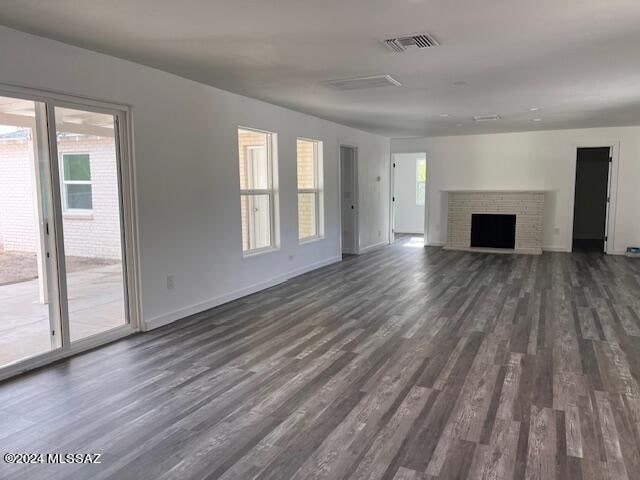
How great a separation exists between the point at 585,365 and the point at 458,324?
1.20 m

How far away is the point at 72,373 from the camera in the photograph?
10.8 ft

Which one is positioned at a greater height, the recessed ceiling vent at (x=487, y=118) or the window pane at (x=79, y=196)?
the recessed ceiling vent at (x=487, y=118)

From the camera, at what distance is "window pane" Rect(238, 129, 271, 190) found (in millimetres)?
5699

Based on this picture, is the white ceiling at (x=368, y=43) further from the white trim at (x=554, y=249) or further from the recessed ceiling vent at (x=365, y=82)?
the white trim at (x=554, y=249)

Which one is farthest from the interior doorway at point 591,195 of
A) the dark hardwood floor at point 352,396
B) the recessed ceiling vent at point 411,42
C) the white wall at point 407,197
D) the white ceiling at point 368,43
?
the recessed ceiling vent at point 411,42

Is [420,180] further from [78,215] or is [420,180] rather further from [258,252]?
[78,215]

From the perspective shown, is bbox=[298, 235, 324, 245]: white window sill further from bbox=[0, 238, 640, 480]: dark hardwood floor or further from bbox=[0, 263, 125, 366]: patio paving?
bbox=[0, 263, 125, 366]: patio paving

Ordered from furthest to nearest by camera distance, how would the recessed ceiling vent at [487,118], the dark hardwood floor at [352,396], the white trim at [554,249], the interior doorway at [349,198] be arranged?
the white trim at [554,249]
the interior doorway at [349,198]
the recessed ceiling vent at [487,118]
the dark hardwood floor at [352,396]

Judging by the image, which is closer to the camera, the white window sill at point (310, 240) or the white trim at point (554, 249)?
the white window sill at point (310, 240)

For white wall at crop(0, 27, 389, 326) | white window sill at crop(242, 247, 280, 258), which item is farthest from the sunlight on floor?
white window sill at crop(242, 247, 280, 258)

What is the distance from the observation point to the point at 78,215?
146 inches

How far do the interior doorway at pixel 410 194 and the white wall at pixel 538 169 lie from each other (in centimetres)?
186

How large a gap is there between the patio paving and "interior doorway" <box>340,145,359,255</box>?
535 centimetres

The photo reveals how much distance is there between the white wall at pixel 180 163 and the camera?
3.44 meters
